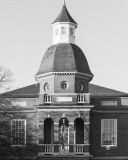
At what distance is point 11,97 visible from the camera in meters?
59.9

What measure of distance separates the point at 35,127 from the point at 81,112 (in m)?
5.33

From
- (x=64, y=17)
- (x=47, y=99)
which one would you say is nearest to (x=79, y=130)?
(x=47, y=99)

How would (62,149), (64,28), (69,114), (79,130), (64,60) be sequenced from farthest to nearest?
(64,28) → (64,60) → (79,130) → (69,114) → (62,149)

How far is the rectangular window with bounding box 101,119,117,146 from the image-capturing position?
59281 mm

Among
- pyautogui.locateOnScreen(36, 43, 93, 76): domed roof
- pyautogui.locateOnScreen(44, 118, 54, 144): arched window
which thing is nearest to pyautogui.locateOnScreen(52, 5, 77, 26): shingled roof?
pyautogui.locateOnScreen(36, 43, 93, 76): domed roof

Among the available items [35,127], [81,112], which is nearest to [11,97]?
[35,127]

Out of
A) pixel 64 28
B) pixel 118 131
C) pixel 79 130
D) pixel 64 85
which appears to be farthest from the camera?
pixel 64 28

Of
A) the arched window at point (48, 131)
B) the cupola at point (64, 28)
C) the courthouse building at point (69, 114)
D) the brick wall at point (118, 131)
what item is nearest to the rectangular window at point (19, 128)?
the courthouse building at point (69, 114)

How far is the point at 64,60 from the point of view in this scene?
59531 mm

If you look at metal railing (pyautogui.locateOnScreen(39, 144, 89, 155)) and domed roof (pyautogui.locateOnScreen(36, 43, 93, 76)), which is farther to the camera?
domed roof (pyautogui.locateOnScreen(36, 43, 93, 76))

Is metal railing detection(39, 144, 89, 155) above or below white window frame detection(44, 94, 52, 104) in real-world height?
below

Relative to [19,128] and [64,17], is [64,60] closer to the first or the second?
[64,17]

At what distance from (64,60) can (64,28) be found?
4.33m

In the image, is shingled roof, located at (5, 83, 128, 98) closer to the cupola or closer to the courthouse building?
the courthouse building
